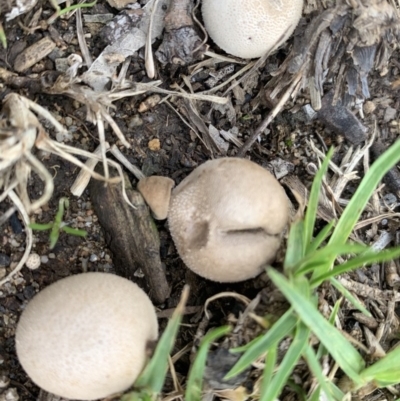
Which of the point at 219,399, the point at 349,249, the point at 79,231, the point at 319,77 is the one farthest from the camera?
the point at 319,77

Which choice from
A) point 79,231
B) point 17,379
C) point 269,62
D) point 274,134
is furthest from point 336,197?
point 17,379

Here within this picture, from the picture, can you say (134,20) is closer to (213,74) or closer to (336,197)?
(213,74)

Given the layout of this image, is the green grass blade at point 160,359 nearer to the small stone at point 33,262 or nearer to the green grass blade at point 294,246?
the green grass blade at point 294,246

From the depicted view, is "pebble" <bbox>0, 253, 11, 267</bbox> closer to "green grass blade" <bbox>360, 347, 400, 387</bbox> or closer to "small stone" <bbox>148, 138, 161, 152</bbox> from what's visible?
"small stone" <bbox>148, 138, 161, 152</bbox>

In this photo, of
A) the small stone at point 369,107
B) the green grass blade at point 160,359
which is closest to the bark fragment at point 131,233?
the green grass blade at point 160,359

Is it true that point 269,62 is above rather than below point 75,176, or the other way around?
above

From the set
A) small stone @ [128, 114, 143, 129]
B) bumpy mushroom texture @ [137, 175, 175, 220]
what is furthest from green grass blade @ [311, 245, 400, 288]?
small stone @ [128, 114, 143, 129]
